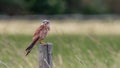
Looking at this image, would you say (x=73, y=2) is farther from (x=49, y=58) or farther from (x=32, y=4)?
(x=49, y=58)

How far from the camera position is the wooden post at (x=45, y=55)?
6449 millimetres

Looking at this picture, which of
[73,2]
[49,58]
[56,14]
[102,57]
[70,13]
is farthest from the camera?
[73,2]

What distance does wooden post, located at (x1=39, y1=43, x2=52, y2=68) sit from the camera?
6.45 m

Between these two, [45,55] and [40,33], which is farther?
[40,33]

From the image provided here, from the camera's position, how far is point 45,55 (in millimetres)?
6449

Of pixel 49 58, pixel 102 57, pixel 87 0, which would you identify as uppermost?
pixel 49 58

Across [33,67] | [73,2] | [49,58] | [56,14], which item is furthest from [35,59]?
[73,2]

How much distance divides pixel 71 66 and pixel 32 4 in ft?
89.8

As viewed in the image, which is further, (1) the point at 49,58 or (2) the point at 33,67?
(2) the point at 33,67

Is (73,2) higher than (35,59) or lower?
lower

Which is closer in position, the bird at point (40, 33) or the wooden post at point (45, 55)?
the wooden post at point (45, 55)

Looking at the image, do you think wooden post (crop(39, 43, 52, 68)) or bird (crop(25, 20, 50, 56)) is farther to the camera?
bird (crop(25, 20, 50, 56))

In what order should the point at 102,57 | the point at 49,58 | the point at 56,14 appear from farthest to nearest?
the point at 56,14, the point at 102,57, the point at 49,58

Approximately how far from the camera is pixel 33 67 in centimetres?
759
